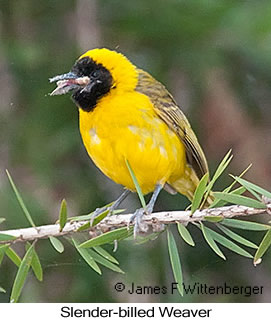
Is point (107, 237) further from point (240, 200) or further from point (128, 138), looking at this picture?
point (128, 138)

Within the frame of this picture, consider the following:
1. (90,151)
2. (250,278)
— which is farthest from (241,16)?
(250,278)

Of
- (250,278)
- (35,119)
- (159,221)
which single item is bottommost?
(250,278)

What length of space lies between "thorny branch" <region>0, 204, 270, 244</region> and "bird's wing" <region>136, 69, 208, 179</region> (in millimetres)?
362

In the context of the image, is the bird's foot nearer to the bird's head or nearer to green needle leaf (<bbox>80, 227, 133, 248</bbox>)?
green needle leaf (<bbox>80, 227, 133, 248</bbox>)

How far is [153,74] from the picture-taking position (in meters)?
1.45

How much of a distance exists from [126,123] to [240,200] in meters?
0.45

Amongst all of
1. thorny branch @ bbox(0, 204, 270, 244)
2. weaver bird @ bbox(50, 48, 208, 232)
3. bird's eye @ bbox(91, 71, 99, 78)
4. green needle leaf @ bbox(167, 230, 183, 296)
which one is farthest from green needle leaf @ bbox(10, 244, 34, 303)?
bird's eye @ bbox(91, 71, 99, 78)

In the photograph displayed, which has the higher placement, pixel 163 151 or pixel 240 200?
pixel 240 200

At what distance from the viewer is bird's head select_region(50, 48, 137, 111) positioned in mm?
1167

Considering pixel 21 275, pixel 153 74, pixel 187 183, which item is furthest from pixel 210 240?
pixel 153 74

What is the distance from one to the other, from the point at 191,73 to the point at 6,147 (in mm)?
399

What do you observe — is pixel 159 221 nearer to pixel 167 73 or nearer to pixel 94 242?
pixel 94 242

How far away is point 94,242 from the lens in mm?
813

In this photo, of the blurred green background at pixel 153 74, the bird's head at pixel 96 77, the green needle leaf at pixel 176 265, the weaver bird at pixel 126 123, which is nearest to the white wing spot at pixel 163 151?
the weaver bird at pixel 126 123
